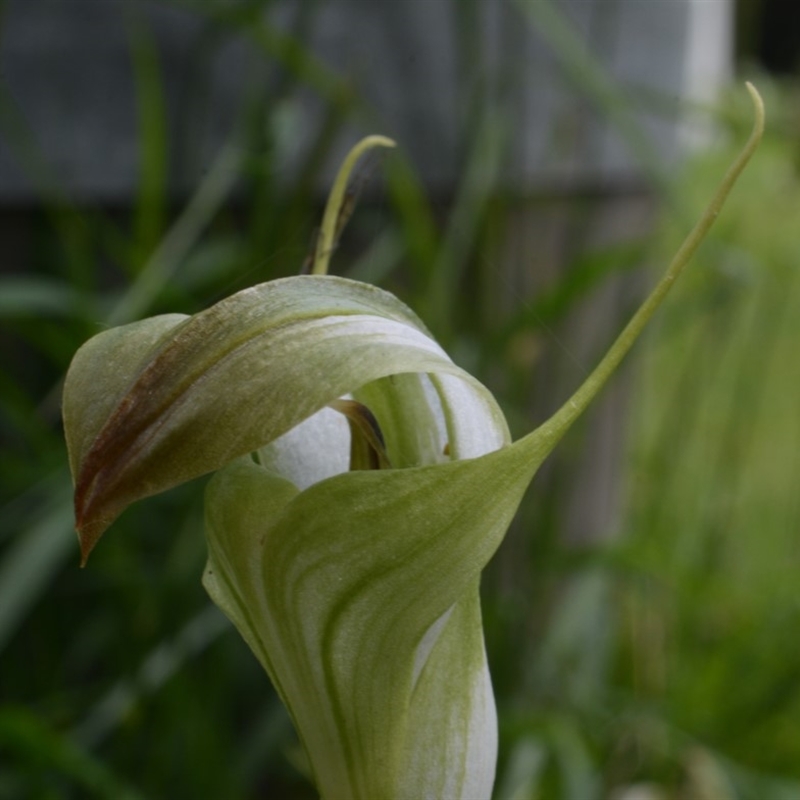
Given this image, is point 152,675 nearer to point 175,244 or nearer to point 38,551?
point 38,551

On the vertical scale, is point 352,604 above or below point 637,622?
above

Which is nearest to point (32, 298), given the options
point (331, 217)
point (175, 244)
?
point (175, 244)

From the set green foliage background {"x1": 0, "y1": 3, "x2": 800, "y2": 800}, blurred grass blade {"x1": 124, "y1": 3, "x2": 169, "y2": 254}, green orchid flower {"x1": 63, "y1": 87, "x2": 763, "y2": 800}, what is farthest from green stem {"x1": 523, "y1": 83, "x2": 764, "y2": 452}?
blurred grass blade {"x1": 124, "y1": 3, "x2": 169, "y2": 254}

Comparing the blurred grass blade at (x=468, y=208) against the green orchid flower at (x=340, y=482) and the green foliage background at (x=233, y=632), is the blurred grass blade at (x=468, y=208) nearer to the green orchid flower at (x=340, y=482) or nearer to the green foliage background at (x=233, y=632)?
the green foliage background at (x=233, y=632)

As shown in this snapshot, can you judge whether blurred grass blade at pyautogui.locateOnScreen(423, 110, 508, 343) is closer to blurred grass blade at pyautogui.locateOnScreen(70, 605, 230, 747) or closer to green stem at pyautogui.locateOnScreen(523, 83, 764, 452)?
blurred grass blade at pyautogui.locateOnScreen(70, 605, 230, 747)

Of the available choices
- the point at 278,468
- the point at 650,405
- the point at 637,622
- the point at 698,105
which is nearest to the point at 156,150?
the point at 698,105

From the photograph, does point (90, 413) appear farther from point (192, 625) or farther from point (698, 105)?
point (698, 105)
